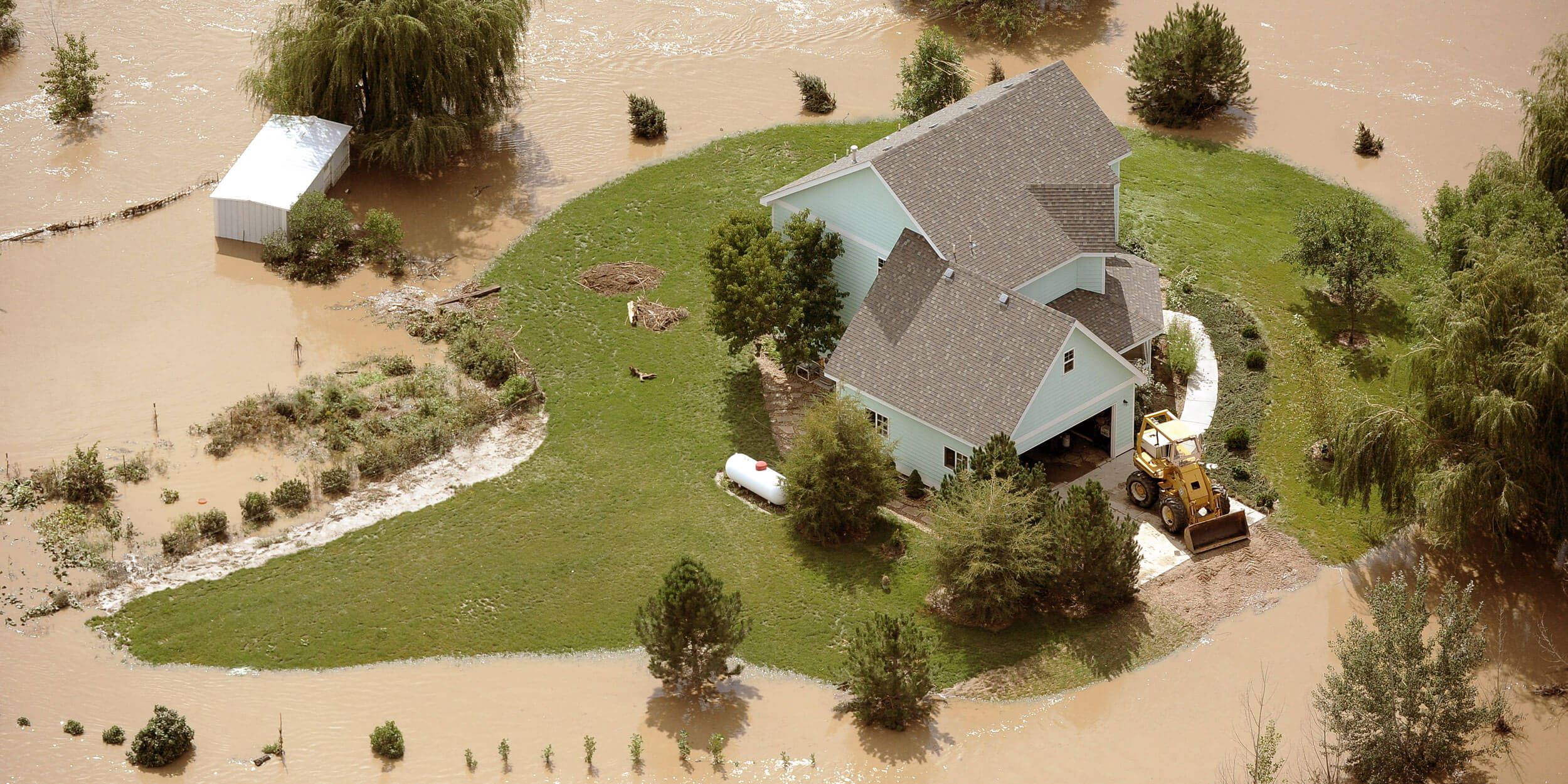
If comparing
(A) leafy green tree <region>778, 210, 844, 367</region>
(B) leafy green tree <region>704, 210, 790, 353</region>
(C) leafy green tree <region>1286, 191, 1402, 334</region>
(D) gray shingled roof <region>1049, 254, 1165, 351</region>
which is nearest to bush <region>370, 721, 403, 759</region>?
(B) leafy green tree <region>704, 210, 790, 353</region>

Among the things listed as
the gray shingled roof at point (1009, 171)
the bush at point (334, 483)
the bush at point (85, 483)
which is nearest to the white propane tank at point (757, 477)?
the gray shingled roof at point (1009, 171)

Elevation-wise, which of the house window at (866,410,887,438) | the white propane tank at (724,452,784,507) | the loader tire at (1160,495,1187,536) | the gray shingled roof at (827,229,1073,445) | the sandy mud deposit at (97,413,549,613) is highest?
the gray shingled roof at (827,229,1073,445)

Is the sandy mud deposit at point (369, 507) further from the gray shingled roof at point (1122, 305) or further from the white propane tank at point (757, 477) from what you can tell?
the gray shingled roof at point (1122, 305)

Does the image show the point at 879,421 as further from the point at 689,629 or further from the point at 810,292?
the point at 689,629

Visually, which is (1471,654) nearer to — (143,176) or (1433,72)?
(1433,72)

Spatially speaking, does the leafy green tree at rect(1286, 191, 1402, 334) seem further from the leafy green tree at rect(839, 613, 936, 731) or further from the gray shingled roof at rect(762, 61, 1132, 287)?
the leafy green tree at rect(839, 613, 936, 731)

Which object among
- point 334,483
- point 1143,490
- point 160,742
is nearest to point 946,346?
point 1143,490

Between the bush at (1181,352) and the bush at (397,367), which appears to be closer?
the bush at (1181,352)
